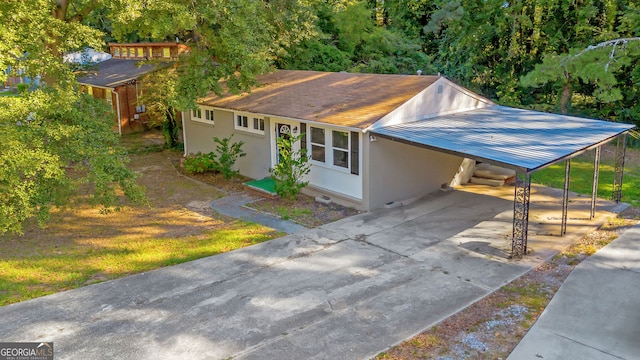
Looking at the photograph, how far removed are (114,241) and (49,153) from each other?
2.53m

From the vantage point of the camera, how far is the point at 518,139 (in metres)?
11.1

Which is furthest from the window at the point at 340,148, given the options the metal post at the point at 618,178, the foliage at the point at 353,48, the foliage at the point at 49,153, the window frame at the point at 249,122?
the foliage at the point at 353,48

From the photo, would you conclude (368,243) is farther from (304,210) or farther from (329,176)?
(329,176)

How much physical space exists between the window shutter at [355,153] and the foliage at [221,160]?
14.0 ft

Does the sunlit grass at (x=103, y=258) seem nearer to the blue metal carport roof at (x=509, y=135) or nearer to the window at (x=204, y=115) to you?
the blue metal carport roof at (x=509, y=135)

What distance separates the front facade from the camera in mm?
12508

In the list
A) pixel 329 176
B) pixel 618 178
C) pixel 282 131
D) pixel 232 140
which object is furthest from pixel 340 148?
pixel 618 178

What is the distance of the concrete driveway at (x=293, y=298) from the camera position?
22.4 ft

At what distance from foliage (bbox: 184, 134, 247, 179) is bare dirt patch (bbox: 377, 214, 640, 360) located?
9.54 meters

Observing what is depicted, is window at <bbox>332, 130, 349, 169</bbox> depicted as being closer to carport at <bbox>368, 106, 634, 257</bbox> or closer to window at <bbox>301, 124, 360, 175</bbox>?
window at <bbox>301, 124, 360, 175</bbox>

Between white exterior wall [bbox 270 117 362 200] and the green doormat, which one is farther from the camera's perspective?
the green doormat

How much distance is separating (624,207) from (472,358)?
28.5ft

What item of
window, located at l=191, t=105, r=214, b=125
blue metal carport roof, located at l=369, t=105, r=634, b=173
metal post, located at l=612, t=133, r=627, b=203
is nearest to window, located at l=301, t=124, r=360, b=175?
blue metal carport roof, located at l=369, t=105, r=634, b=173

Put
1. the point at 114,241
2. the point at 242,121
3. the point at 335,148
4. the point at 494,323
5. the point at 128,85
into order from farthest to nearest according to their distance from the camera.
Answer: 1. the point at 128,85
2. the point at 242,121
3. the point at 335,148
4. the point at 114,241
5. the point at 494,323
